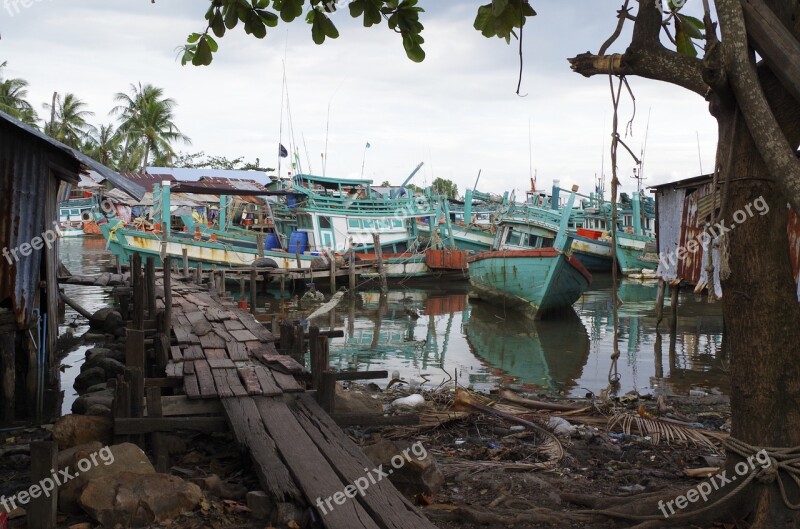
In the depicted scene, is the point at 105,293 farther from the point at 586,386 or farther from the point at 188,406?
the point at 188,406

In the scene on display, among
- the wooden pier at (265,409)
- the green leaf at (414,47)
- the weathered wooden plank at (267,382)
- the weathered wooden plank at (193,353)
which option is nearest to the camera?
the wooden pier at (265,409)

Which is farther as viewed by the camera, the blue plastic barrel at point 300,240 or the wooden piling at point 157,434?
the blue plastic barrel at point 300,240

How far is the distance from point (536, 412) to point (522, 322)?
43.2 feet

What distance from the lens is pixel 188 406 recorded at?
6.00m

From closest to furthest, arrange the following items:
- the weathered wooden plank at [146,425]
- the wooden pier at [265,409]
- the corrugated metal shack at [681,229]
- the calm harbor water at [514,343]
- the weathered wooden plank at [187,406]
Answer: the wooden pier at [265,409]
the weathered wooden plank at [146,425]
the weathered wooden plank at [187,406]
the calm harbor water at [514,343]
the corrugated metal shack at [681,229]

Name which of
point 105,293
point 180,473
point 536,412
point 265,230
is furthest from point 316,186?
point 180,473

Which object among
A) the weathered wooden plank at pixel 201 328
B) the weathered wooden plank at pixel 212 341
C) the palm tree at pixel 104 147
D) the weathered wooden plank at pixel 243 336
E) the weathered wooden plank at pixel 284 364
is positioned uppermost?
the palm tree at pixel 104 147

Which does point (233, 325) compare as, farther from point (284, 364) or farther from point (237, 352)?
point (284, 364)

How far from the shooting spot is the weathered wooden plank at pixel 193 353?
7.50 meters

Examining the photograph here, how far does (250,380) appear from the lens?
6414mm

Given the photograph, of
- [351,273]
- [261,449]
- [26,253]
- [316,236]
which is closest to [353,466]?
[261,449]

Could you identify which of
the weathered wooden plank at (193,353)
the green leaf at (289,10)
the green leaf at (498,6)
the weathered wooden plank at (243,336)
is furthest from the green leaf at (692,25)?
the weathered wooden plank at (243,336)

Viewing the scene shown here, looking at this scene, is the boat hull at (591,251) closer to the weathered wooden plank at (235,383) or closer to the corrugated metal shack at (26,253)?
the corrugated metal shack at (26,253)

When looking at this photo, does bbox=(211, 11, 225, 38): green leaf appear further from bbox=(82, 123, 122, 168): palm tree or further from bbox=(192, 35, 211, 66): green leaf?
bbox=(82, 123, 122, 168): palm tree
